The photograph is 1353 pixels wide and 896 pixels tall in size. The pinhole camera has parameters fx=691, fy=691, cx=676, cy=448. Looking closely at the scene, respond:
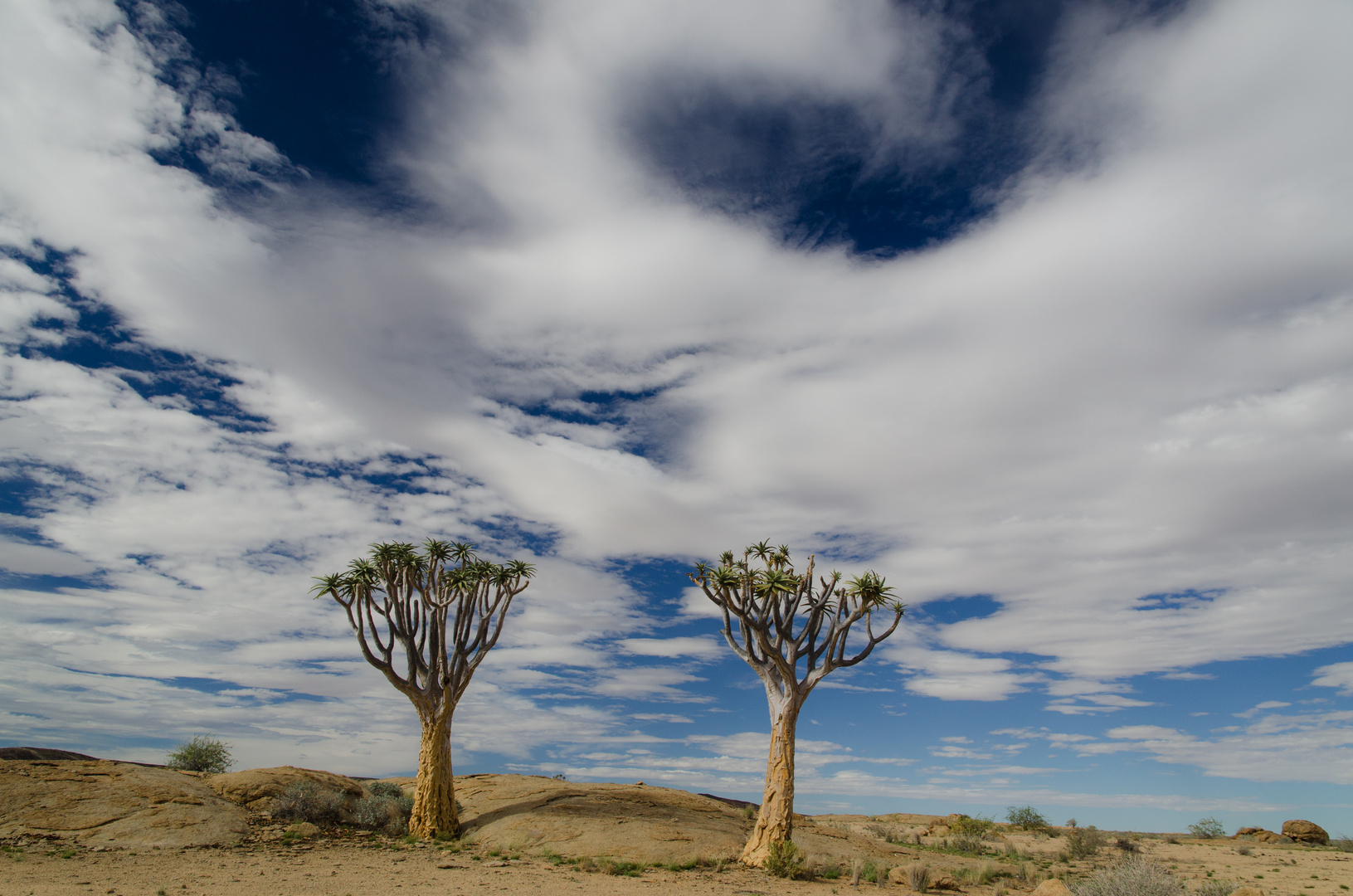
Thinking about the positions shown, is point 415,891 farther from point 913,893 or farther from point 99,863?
point 913,893

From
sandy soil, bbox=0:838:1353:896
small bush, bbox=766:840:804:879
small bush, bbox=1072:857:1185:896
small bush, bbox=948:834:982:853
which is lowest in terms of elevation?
small bush, bbox=948:834:982:853

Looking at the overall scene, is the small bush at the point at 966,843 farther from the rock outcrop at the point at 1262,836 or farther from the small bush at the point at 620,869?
the small bush at the point at 620,869

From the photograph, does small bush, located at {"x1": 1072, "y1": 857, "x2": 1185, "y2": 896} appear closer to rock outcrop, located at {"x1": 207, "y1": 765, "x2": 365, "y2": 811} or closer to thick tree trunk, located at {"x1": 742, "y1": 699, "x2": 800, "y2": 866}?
thick tree trunk, located at {"x1": 742, "y1": 699, "x2": 800, "y2": 866}

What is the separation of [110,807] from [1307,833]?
197 ft

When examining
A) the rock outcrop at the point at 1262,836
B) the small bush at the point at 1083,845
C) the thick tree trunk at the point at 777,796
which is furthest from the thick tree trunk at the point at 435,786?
the rock outcrop at the point at 1262,836

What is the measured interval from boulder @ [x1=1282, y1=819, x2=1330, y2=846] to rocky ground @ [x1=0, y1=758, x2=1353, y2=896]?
467 inches

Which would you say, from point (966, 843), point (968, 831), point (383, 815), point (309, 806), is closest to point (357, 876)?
point (383, 815)

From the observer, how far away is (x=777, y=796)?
2122cm

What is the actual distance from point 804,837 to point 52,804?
25435mm

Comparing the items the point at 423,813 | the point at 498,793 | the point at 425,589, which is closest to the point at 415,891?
the point at 423,813

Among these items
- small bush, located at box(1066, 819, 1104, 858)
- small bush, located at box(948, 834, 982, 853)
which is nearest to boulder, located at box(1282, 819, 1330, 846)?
small bush, located at box(1066, 819, 1104, 858)

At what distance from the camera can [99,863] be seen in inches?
727

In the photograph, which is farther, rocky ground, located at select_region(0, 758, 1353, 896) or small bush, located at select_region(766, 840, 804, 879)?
small bush, located at select_region(766, 840, 804, 879)

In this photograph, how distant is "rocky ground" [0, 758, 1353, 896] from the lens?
1758 cm
